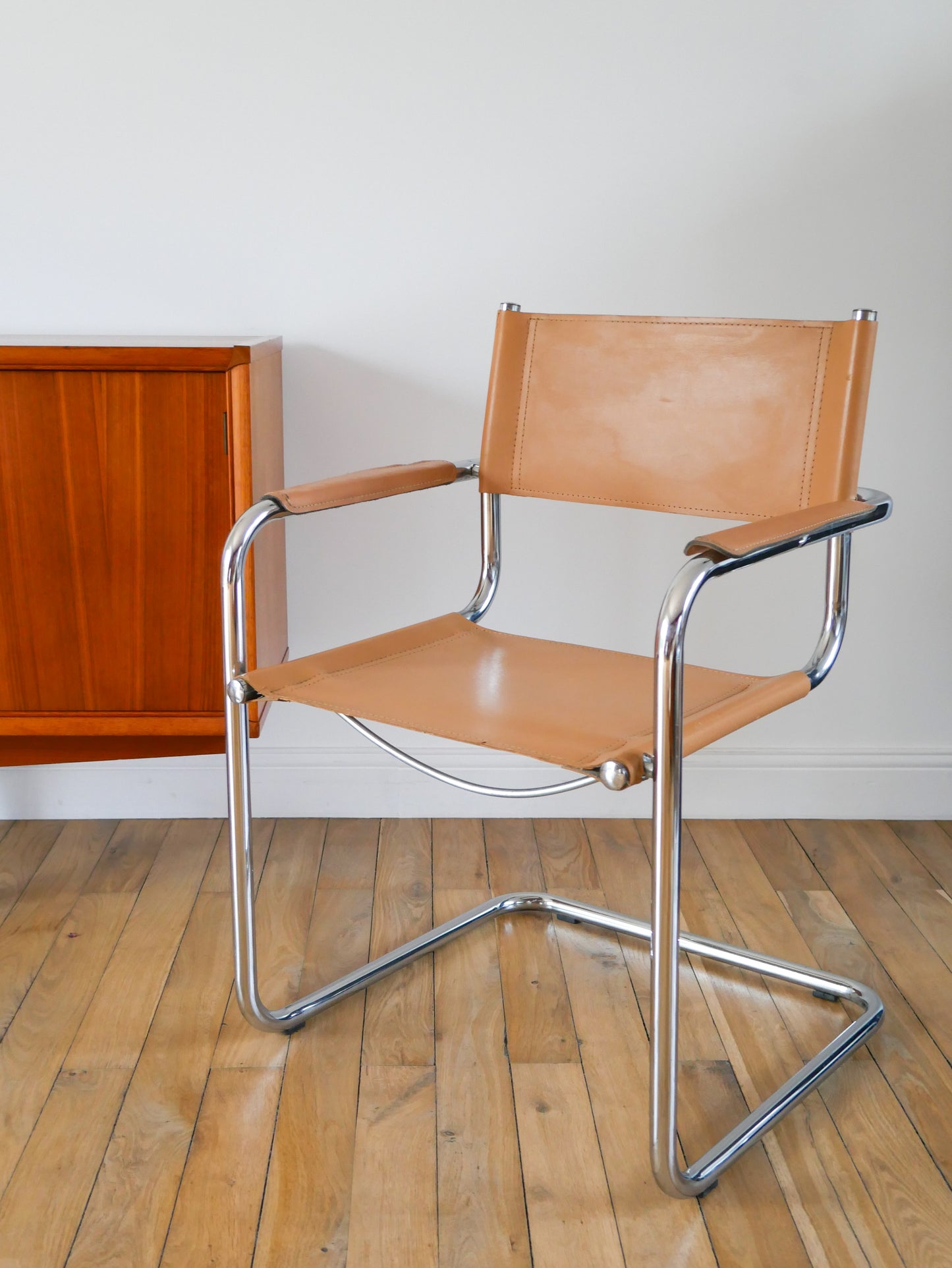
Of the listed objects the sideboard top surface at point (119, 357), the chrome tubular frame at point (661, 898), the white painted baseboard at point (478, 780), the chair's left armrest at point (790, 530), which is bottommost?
the white painted baseboard at point (478, 780)

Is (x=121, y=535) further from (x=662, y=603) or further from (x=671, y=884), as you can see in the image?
(x=671, y=884)

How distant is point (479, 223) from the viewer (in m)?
1.96

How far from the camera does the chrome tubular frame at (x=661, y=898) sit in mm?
1078

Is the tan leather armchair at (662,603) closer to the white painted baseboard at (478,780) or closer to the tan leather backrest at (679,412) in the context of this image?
the tan leather backrest at (679,412)

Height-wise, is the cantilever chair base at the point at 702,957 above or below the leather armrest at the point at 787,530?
below

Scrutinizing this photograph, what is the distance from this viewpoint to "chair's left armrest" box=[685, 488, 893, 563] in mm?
1087

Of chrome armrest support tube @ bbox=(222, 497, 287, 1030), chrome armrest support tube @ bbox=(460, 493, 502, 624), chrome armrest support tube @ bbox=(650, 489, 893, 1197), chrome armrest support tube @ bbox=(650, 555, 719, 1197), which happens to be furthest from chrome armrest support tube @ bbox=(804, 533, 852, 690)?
chrome armrest support tube @ bbox=(222, 497, 287, 1030)

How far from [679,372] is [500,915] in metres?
0.81

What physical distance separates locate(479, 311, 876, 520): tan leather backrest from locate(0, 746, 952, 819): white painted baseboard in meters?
0.72

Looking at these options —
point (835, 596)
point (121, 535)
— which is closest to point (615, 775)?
point (835, 596)

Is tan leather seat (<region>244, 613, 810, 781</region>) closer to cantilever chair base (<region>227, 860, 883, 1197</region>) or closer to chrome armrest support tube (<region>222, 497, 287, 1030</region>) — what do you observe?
chrome armrest support tube (<region>222, 497, 287, 1030</region>)

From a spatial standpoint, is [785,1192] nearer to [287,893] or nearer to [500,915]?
[500,915]

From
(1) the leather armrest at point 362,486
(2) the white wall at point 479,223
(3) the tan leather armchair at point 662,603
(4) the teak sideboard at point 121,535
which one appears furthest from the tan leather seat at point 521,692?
(2) the white wall at point 479,223

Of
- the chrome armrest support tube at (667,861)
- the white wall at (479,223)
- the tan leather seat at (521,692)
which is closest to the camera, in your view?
the chrome armrest support tube at (667,861)
